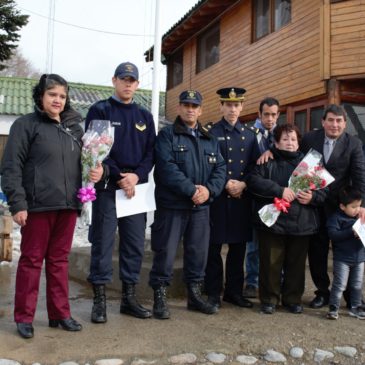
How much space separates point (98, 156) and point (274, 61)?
709cm

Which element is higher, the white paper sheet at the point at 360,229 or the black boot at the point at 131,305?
the white paper sheet at the point at 360,229

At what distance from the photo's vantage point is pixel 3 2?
8852 mm

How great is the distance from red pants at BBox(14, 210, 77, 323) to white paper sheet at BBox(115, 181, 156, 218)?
0.41m

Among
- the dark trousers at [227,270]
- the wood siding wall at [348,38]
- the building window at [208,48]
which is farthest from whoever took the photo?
the building window at [208,48]

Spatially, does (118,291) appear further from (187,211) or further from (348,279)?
(348,279)

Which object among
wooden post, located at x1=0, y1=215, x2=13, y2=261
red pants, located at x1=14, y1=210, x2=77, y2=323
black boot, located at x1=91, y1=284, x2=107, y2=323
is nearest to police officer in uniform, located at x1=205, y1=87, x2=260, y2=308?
black boot, located at x1=91, y1=284, x2=107, y2=323

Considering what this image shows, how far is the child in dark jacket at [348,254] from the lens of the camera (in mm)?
4004

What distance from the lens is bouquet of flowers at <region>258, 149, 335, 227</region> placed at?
13.0 ft

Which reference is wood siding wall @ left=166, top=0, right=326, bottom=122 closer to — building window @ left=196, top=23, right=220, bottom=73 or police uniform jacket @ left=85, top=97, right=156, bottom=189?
building window @ left=196, top=23, right=220, bottom=73

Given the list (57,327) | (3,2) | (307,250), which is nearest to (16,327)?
(57,327)

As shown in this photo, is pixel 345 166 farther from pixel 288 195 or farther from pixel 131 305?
pixel 131 305

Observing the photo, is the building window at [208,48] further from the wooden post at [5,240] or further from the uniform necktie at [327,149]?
the uniform necktie at [327,149]

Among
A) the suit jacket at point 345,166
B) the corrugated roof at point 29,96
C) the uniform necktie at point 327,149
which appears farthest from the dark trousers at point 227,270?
the corrugated roof at point 29,96

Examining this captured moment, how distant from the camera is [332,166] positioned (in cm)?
423
